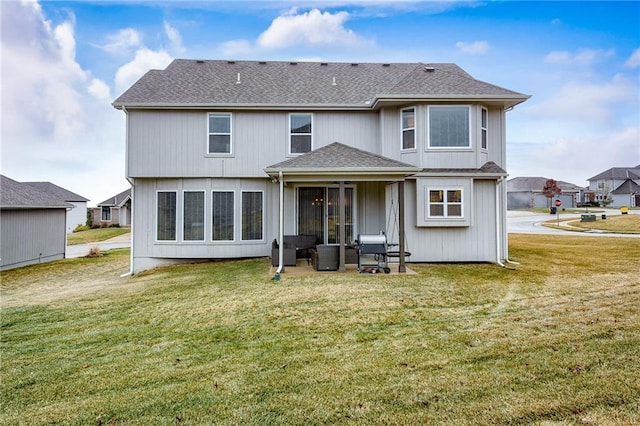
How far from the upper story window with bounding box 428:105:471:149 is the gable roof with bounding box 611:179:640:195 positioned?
60593 mm

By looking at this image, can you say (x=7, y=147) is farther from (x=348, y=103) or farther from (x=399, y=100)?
(x=399, y=100)

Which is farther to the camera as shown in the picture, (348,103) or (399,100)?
(348,103)

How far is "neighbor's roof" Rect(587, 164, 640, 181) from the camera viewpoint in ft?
192

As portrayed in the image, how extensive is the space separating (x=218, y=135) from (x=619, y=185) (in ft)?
236

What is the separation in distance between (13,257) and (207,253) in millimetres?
9495

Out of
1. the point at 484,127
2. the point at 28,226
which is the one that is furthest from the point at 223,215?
the point at 28,226

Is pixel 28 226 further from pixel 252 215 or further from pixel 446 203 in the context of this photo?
pixel 446 203

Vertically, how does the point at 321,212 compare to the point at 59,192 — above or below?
below

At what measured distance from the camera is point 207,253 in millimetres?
11703

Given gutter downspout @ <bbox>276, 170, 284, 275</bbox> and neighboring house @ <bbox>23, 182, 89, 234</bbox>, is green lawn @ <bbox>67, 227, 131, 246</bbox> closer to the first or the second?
neighboring house @ <bbox>23, 182, 89, 234</bbox>

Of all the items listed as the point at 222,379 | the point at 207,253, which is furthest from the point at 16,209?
the point at 222,379

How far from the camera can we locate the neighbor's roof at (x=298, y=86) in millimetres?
10656

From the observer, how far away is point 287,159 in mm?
11797

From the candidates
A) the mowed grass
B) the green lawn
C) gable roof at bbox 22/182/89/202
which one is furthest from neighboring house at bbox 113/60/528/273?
gable roof at bbox 22/182/89/202
